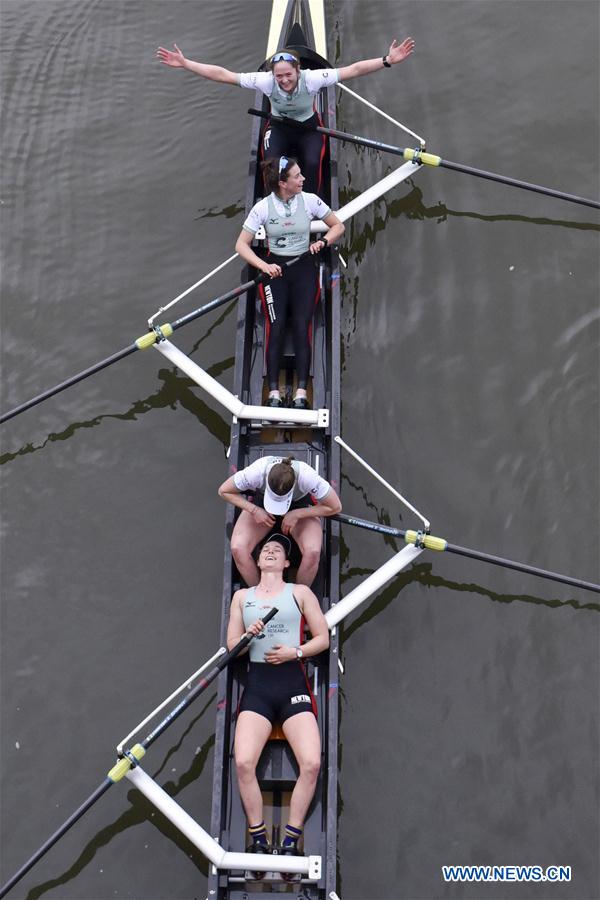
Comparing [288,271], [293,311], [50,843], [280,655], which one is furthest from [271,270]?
[50,843]

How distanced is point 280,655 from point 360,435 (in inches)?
102

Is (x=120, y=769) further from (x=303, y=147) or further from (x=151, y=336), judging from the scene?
(x=303, y=147)

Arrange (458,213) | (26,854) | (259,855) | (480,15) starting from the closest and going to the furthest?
(259,855) → (26,854) → (458,213) → (480,15)

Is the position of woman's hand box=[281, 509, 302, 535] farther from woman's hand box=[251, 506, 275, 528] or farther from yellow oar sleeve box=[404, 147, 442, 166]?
yellow oar sleeve box=[404, 147, 442, 166]

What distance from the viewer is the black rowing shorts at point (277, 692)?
6719 millimetres

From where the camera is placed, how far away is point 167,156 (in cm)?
1056

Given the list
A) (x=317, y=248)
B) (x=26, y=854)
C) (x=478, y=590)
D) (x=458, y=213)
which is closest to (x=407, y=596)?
(x=478, y=590)

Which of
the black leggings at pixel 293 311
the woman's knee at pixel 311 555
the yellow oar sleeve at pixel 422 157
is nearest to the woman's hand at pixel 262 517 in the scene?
the woman's knee at pixel 311 555

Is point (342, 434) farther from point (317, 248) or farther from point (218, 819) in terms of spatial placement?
point (218, 819)

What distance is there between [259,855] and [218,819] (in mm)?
372

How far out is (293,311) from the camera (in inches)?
320

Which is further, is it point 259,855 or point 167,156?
point 167,156

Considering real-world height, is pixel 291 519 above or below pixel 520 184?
→ below

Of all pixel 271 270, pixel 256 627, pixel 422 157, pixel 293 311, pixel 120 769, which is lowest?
pixel 120 769
